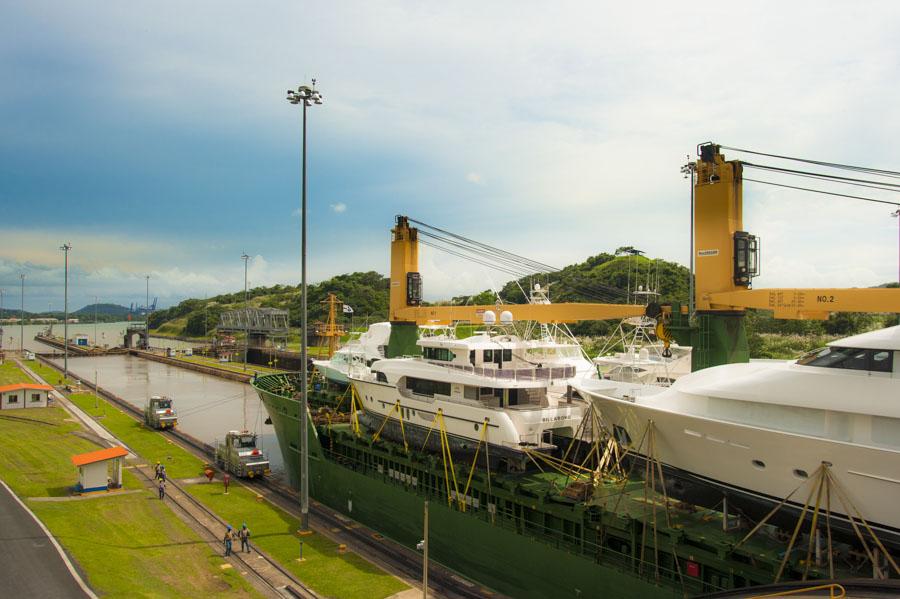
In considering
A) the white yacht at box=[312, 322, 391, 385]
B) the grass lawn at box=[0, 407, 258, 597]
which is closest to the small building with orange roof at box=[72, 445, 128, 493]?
the grass lawn at box=[0, 407, 258, 597]

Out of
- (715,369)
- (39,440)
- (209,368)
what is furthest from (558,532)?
(209,368)

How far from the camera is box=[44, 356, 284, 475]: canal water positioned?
39.8 metres

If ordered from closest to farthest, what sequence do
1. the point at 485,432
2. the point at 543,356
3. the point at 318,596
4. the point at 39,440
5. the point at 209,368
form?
the point at 318,596 < the point at 485,432 < the point at 543,356 < the point at 39,440 < the point at 209,368

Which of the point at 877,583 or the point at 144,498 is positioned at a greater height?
the point at 877,583

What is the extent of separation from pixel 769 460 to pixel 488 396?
9.31 metres

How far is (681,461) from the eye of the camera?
13.2 metres

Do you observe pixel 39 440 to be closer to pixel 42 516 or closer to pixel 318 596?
pixel 42 516

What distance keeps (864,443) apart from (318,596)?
12.9 meters

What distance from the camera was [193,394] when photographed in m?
57.0

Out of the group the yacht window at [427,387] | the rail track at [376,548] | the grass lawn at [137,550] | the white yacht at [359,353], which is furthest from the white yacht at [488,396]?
the white yacht at [359,353]

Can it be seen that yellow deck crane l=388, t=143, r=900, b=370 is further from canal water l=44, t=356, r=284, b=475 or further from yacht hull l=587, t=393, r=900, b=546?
canal water l=44, t=356, r=284, b=475

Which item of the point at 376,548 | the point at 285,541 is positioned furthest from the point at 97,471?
the point at 376,548

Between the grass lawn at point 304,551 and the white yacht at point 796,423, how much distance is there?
865cm

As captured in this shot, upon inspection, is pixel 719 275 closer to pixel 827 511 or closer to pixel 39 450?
pixel 827 511
